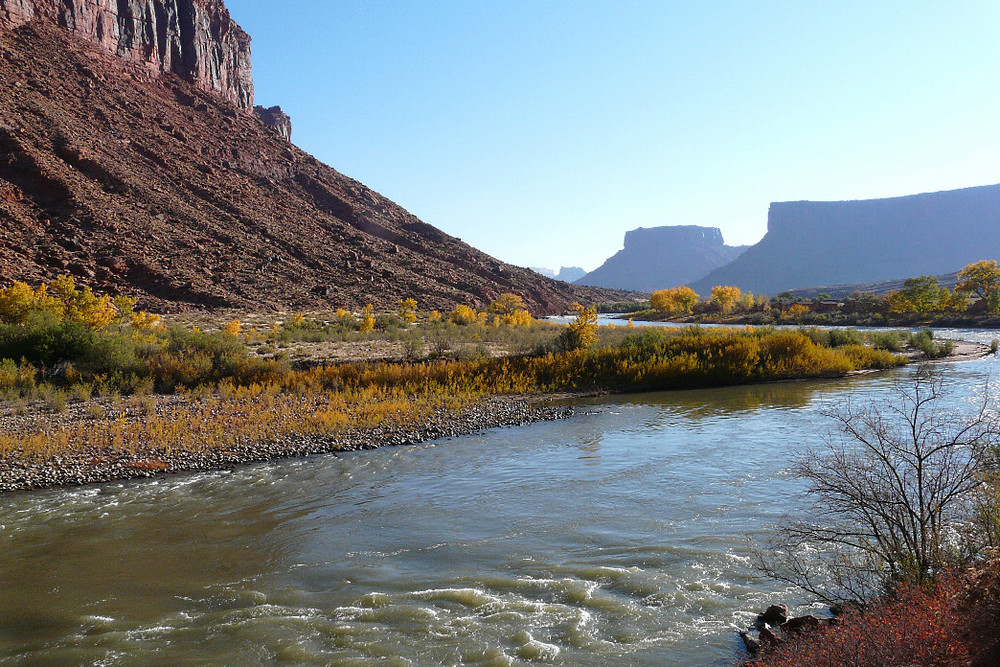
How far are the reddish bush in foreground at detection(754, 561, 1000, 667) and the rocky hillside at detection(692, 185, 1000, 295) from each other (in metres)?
179

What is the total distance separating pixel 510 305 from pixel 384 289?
1163cm

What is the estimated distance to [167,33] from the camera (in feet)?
227

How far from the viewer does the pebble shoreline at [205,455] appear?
1135 cm

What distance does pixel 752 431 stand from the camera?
49.1ft

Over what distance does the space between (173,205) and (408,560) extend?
48562mm

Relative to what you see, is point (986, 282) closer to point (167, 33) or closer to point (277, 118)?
point (167, 33)

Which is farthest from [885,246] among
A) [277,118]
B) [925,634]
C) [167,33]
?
[925,634]

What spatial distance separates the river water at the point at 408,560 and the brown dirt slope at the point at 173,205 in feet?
109

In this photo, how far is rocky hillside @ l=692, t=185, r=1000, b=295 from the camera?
536 ft

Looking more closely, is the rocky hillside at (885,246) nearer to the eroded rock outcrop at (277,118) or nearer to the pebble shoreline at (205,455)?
the eroded rock outcrop at (277,118)

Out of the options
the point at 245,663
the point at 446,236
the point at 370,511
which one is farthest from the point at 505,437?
the point at 446,236

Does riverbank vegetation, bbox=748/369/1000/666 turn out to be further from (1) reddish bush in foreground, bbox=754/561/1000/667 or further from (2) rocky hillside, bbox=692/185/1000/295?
(2) rocky hillside, bbox=692/185/1000/295

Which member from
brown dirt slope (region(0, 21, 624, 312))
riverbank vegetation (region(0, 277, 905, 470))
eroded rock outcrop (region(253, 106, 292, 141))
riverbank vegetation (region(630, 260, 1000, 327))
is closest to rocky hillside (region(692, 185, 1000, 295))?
riverbank vegetation (region(630, 260, 1000, 327))

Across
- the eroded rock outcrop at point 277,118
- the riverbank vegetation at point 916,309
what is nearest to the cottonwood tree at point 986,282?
the riverbank vegetation at point 916,309
